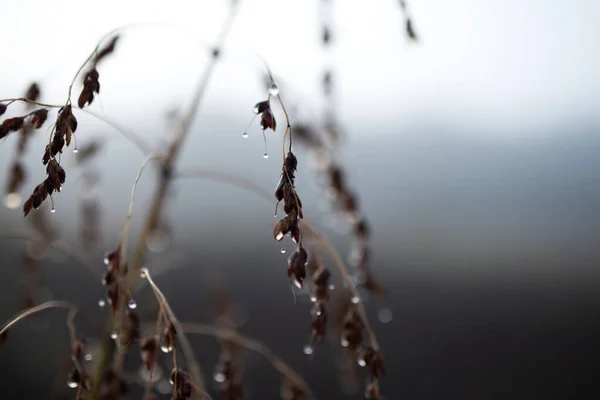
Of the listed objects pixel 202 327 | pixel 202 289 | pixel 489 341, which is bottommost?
pixel 202 289

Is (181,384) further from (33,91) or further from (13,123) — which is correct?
(33,91)

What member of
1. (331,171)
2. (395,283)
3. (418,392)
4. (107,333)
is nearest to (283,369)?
(107,333)

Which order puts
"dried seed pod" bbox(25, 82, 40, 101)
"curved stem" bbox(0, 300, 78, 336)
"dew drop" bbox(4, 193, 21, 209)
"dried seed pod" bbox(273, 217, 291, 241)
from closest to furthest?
"dried seed pod" bbox(273, 217, 291, 241) → "curved stem" bbox(0, 300, 78, 336) → "dried seed pod" bbox(25, 82, 40, 101) → "dew drop" bbox(4, 193, 21, 209)

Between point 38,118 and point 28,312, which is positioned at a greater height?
point 38,118

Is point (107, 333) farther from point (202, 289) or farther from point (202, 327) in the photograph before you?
point (202, 289)

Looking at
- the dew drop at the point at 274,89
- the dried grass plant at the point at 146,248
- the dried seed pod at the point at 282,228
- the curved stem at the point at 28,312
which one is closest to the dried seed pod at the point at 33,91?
the dried grass plant at the point at 146,248

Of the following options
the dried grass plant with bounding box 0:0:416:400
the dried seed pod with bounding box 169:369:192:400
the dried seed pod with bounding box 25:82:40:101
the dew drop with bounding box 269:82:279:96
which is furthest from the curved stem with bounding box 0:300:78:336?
the dew drop with bounding box 269:82:279:96

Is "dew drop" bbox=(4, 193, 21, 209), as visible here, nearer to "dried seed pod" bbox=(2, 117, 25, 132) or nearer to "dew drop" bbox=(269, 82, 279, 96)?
"dried seed pod" bbox=(2, 117, 25, 132)

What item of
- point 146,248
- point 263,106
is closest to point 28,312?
point 146,248
